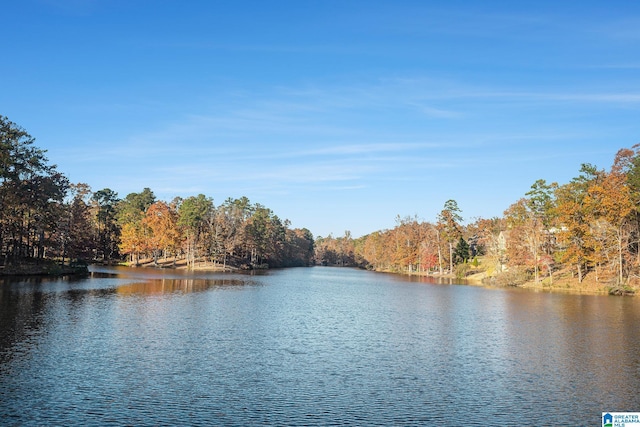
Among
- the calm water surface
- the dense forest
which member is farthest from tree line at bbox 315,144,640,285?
the calm water surface

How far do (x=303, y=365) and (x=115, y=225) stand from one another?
389 feet

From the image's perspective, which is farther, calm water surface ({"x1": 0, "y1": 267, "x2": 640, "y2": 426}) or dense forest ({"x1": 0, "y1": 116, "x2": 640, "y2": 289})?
dense forest ({"x1": 0, "y1": 116, "x2": 640, "y2": 289})

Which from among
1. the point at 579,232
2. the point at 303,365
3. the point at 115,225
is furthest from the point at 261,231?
the point at 303,365

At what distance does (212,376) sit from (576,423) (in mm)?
13478

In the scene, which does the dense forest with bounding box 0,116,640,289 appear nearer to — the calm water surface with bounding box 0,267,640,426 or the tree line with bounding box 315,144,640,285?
the tree line with bounding box 315,144,640,285

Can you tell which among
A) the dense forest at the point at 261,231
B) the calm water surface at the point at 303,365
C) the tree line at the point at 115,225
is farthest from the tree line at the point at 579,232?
the tree line at the point at 115,225

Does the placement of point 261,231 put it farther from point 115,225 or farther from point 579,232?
point 579,232

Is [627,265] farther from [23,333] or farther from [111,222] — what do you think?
[111,222]

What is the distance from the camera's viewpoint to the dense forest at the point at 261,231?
64.2m

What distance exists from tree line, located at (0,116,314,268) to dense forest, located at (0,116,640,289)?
0.78 ft

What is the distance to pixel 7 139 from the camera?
6394 centimetres

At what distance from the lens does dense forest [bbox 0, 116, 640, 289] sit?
211ft

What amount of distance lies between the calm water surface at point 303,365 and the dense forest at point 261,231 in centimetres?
2530

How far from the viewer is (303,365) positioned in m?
23.0
